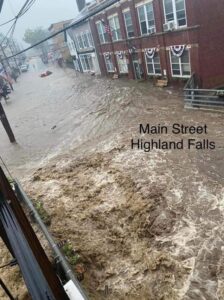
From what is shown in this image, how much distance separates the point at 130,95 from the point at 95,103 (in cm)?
320

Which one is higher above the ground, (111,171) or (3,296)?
(3,296)

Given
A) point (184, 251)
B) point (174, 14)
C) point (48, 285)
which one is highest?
point (174, 14)

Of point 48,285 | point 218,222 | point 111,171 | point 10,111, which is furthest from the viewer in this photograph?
point 10,111

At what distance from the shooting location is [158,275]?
7430mm

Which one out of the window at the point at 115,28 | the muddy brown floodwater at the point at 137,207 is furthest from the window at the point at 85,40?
the muddy brown floodwater at the point at 137,207

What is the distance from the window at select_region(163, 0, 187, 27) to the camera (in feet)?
58.6

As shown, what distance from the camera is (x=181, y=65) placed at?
66.0 feet

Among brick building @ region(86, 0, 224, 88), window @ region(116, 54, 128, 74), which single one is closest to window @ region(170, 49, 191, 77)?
brick building @ region(86, 0, 224, 88)

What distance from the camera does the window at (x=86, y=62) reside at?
37500 mm

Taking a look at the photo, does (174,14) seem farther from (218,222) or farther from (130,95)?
(218,222)

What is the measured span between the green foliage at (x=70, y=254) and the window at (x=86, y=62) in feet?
105

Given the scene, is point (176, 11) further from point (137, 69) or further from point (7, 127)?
point (7, 127)

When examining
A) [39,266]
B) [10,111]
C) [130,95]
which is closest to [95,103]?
[130,95]

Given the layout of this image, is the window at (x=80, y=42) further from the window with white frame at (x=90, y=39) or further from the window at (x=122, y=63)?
the window at (x=122, y=63)
